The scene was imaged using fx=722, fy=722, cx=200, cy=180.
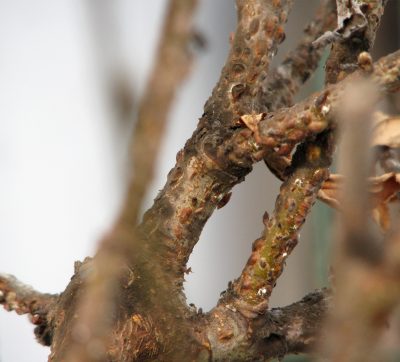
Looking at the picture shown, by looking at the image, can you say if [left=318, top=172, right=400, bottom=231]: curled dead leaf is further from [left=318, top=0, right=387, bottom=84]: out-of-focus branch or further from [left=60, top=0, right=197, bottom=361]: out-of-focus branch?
[left=60, top=0, right=197, bottom=361]: out-of-focus branch

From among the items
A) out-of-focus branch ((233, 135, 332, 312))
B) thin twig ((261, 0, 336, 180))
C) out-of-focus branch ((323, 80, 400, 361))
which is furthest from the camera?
thin twig ((261, 0, 336, 180))

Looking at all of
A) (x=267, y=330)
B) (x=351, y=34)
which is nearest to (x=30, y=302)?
(x=267, y=330)

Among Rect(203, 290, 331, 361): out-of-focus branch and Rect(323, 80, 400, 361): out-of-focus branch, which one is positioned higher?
Rect(203, 290, 331, 361): out-of-focus branch

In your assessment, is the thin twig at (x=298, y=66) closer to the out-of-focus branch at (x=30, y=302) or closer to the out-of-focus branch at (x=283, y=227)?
the out-of-focus branch at (x=283, y=227)

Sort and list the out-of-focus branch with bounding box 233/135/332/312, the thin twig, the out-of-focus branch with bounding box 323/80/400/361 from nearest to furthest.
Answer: the out-of-focus branch with bounding box 323/80/400/361 < the out-of-focus branch with bounding box 233/135/332/312 < the thin twig

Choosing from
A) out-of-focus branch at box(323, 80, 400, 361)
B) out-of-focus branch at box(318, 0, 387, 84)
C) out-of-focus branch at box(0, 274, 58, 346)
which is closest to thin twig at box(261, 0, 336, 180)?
out-of-focus branch at box(318, 0, 387, 84)

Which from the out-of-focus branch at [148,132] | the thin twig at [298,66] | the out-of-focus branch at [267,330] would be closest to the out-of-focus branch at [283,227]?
the out-of-focus branch at [267,330]

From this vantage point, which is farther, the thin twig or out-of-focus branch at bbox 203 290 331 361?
the thin twig

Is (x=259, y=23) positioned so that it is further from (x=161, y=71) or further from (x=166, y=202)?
(x=161, y=71)

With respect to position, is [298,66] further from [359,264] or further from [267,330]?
[359,264]
